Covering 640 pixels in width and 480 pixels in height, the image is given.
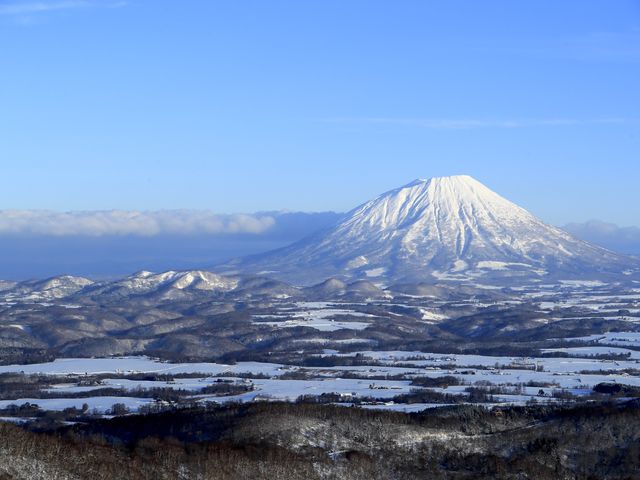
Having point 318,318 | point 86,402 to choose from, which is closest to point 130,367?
point 86,402

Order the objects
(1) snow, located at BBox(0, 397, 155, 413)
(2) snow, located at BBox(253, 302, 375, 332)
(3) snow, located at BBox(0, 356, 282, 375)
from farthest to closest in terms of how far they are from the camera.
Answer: (2) snow, located at BBox(253, 302, 375, 332) < (3) snow, located at BBox(0, 356, 282, 375) < (1) snow, located at BBox(0, 397, 155, 413)

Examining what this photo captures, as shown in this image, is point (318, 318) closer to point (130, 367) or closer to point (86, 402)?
point (130, 367)

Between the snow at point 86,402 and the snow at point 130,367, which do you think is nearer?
the snow at point 86,402

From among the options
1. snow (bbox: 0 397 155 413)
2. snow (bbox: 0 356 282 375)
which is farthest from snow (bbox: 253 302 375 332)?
snow (bbox: 0 397 155 413)

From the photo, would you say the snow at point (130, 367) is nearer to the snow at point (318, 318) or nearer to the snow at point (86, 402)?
the snow at point (86, 402)

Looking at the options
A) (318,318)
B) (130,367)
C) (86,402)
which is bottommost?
(130,367)

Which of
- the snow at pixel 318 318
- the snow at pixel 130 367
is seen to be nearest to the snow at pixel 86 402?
the snow at pixel 130 367

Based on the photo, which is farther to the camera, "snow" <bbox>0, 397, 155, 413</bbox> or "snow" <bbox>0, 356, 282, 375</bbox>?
"snow" <bbox>0, 356, 282, 375</bbox>

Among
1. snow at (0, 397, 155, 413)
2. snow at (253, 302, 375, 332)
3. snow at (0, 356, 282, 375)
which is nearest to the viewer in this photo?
snow at (0, 397, 155, 413)

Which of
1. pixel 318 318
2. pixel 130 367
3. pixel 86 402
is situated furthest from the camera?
pixel 318 318

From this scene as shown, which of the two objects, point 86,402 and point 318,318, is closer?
point 86,402

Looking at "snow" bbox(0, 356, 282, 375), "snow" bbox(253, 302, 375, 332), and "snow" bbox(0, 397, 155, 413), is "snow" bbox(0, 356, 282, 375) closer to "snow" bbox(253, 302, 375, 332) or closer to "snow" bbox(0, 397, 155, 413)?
"snow" bbox(0, 397, 155, 413)
